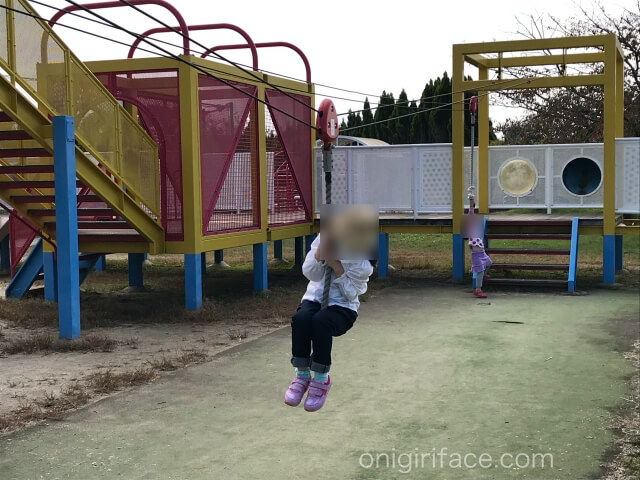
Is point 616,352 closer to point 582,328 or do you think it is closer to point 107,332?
point 582,328

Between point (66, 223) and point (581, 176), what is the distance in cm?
977

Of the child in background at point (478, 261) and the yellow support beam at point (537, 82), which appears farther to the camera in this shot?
the yellow support beam at point (537, 82)

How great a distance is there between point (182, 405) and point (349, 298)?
12.3 feet

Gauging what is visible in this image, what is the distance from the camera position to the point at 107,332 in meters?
11.7

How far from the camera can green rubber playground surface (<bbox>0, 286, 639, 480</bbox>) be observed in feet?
20.3

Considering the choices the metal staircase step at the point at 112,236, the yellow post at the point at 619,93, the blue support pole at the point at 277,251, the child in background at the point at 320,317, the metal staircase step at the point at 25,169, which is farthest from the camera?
the blue support pole at the point at 277,251

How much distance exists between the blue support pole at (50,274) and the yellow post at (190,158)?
2.83 meters

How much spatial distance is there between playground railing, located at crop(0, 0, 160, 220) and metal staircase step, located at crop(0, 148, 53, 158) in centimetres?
51

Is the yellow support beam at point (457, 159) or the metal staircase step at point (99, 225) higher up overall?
the yellow support beam at point (457, 159)

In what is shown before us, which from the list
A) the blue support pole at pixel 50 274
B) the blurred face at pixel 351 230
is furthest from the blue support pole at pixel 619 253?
the blurred face at pixel 351 230

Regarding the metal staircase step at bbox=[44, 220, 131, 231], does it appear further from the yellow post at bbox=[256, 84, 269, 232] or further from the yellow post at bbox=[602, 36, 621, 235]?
the yellow post at bbox=[602, 36, 621, 235]

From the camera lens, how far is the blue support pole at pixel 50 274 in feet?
47.8

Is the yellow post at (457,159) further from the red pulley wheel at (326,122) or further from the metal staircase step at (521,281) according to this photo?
the red pulley wheel at (326,122)

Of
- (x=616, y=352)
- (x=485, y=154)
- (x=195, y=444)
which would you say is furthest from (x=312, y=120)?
(x=195, y=444)
